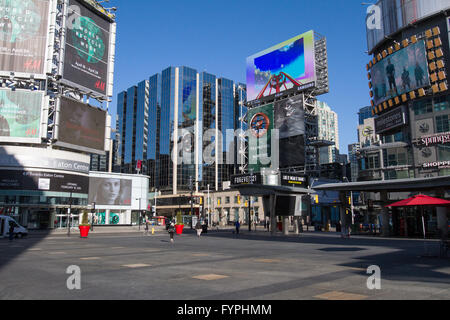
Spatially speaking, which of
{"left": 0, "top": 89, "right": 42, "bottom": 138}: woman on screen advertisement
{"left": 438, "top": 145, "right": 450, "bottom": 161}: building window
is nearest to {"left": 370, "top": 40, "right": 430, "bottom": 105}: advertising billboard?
{"left": 438, "top": 145, "right": 450, "bottom": 161}: building window

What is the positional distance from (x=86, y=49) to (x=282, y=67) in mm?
45817

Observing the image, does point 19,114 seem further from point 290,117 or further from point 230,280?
point 230,280

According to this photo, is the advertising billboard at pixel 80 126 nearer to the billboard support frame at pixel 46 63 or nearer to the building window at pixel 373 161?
the billboard support frame at pixel 46 63

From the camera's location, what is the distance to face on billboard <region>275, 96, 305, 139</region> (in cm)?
8369

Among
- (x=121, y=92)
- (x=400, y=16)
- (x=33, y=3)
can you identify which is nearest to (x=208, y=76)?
(x=121, y=92)

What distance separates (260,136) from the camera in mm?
92688

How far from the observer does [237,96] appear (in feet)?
475

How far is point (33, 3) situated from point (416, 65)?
64054 millimetres

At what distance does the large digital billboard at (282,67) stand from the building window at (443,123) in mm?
34363

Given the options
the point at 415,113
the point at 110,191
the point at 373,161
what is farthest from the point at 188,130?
the point at 415,113

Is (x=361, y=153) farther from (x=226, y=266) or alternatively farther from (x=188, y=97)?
(x=188, y=97)

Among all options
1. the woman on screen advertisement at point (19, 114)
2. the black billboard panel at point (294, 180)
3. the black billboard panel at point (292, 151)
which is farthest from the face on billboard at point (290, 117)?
the woman on screen advertisement at point (19, 114)

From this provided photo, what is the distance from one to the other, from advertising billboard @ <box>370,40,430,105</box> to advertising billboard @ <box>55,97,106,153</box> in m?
51.2
